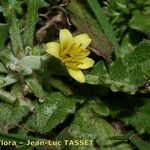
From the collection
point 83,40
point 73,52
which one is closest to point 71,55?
point 73,52

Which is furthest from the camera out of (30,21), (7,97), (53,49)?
(30,21)

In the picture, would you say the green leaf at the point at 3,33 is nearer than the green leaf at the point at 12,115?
No

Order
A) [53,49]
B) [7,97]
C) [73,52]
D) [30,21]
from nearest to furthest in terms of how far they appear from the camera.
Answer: [53,49], [73,52], [7,97], [30,21]

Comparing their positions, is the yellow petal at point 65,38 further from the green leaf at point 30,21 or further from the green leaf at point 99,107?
the green leaf at point 99,107

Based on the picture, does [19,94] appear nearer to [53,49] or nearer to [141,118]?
[53,49]

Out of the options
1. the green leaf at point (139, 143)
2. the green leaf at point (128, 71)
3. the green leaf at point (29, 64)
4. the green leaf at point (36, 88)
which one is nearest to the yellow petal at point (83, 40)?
the green leaf at point (128, 71)

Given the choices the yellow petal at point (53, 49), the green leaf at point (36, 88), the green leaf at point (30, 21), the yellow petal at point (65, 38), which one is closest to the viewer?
the yellow petal at point (53, 49)

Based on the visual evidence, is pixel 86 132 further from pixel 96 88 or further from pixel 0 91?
pixel 0 91
